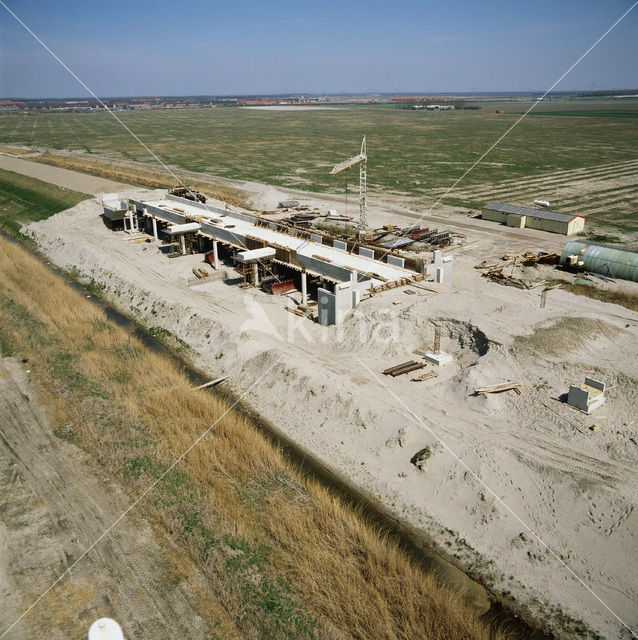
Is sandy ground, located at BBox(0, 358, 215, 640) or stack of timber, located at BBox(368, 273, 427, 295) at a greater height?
stack of timber, located at BBox(368, 273, 427, 295)

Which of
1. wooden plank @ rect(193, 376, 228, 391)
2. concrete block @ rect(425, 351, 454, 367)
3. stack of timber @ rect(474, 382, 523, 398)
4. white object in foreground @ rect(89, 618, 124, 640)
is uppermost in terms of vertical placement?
white object in foreground @ rect(89, 618, 124, 640)

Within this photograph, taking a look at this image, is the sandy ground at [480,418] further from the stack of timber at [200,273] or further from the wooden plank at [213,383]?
the stack of timber at [200,273]

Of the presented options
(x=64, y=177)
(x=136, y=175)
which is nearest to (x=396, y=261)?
(x=64, y=177)

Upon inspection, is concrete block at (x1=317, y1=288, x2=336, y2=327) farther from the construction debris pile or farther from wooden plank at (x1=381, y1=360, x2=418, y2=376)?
the construction debris pile

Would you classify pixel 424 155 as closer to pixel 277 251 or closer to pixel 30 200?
pixel 30 200

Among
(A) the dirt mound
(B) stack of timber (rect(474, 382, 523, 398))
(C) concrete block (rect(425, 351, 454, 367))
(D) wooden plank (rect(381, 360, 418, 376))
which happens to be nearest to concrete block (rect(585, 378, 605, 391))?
(B) stack of timber (rect(474, 382, 523, 398))
